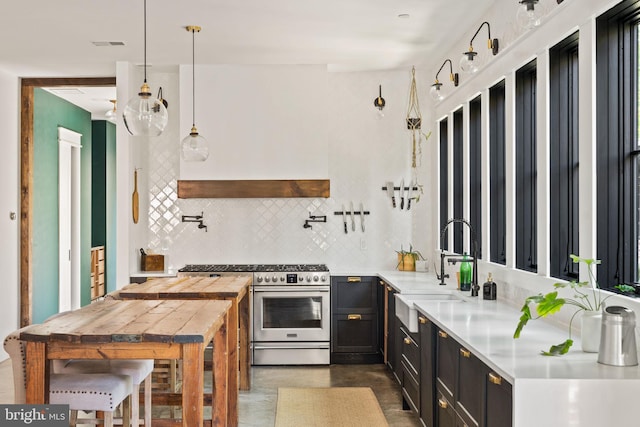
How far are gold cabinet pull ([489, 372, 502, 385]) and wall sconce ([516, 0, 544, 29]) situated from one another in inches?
63.2

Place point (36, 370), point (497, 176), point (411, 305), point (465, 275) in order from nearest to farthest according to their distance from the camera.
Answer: point (36, 370) → point (411, 305) → point (465, 275) → point (497, 176)

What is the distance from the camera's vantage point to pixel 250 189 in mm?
6746

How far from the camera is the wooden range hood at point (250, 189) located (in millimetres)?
6742

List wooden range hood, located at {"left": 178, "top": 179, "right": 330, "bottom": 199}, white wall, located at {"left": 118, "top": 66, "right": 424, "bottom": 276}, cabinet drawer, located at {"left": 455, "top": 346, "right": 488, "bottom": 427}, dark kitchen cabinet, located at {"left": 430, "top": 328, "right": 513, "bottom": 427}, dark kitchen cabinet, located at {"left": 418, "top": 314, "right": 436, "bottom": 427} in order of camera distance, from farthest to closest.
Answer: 1. white wall, located at {"left": 118, "top": 66, "right": 424, "bottom": 276}
2. wooden range hood, located at {"left": 178, "top": 179, "right": 330, "bottom": 199}
3. dark kitchen cabinet, located at {"left": 418, "top": 314, "right": 436, "bottom": 427}
4. cabinet drawer, located at {"left": 455, "top": 346, "right": 488, "bottom": 427}
5. dark kitchen cabinet, located at {"left": 430, "top": 328, "right": 513, "bottom": 427}

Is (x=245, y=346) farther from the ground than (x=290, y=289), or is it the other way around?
(x=290, y=289)

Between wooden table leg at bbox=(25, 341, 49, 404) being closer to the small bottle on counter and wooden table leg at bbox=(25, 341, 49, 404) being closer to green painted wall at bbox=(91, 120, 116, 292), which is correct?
the small bottle on counter

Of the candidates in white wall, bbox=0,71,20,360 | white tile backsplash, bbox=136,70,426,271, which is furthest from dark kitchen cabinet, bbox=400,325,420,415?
white wall, bbox=0,71,20,360

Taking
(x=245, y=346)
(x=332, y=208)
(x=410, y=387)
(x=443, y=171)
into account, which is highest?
(x=443, y=171)

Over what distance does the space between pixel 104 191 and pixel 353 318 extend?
6.26 meters

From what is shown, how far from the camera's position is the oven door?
6449 mm

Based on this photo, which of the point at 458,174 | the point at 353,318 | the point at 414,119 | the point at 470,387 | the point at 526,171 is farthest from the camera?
the point at 414,119

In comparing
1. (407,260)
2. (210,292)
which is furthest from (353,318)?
(210,292)

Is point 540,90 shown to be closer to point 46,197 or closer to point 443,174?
point 443,174

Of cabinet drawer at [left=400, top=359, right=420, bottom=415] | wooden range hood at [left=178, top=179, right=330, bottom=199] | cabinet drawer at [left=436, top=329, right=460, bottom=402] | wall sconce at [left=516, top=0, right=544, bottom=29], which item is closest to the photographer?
wall sconce at [left=516, top=0, right=544, bottom=29]
